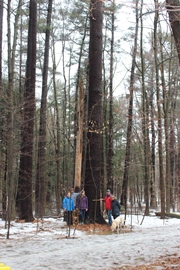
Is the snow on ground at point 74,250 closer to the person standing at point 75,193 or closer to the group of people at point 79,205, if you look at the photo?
the group of people at point 79,205

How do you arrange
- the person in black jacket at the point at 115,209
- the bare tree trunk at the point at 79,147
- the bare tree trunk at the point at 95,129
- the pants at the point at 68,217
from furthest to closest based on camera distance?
the bare tree trunk at the point at 79,147, the person in black jacket at the point at 115,209, the bare tree trunk at the point at 95,129, the pants at the point at 68,217

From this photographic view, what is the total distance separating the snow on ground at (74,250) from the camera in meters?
6.40

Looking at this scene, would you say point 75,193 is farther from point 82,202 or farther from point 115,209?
point 115,209

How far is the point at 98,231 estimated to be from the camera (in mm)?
11992

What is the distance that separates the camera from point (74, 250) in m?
7.82

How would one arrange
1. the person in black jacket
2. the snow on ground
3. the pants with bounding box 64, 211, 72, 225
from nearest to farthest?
the snow on ground
the pants with bounding box 64, 211, 72, 225
the person in black jacket

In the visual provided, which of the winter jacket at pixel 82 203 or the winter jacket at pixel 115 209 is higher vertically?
the winter jacket at pixel 82 203

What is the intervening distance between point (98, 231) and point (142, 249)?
4.06 metres

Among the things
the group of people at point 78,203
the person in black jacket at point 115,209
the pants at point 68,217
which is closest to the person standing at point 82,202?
the group of people at point 78,203

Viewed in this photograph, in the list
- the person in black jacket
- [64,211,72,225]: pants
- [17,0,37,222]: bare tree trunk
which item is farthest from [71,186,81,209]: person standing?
[17,0,37,222]: bare tree trunk

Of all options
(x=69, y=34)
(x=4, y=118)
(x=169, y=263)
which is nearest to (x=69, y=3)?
(x=69, y=34)

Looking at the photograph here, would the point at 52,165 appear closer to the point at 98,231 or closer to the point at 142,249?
the point at 98,231

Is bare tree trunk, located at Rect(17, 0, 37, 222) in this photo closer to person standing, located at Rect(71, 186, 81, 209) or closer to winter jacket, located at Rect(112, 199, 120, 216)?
person standing, located at Rect(71, 186, 81, 209)

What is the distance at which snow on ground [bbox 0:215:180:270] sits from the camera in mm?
6398
